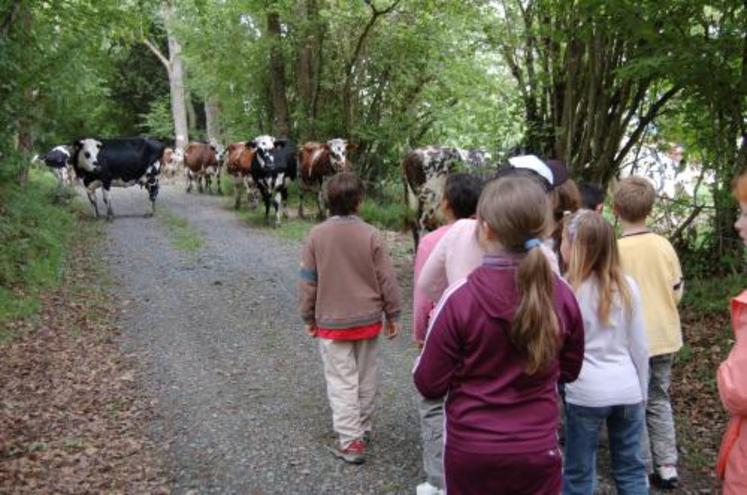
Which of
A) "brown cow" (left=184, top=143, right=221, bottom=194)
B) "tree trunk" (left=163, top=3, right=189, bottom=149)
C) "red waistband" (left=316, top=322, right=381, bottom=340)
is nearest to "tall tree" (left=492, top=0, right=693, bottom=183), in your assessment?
"red waistband" (left=316, top=322, right=381, bottom=340)

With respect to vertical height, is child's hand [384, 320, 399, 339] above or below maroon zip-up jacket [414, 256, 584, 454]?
below

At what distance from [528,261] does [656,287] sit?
219cm

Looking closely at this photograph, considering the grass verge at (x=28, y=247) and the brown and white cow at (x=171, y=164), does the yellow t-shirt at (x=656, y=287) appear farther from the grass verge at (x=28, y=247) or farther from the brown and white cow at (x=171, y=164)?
the brown and white cow at (x=171, y=164)

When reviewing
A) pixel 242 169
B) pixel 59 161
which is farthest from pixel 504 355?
pixel 59 161

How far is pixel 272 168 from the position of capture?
16.1 metres

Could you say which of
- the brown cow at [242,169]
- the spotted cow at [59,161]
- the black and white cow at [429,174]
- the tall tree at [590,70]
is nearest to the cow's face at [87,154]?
the brown cow at [242,169]

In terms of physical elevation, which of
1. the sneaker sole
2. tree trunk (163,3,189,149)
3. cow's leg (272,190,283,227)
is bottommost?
the sneaker sole

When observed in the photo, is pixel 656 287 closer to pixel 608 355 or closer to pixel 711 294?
pixel 608 355

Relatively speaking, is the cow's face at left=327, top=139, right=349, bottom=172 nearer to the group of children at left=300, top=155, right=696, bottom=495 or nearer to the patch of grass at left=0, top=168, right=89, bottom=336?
the patch of grass at left=0, top=168, right=89, bottom=336

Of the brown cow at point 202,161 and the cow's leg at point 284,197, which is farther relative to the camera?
the brown cow at point 202,161

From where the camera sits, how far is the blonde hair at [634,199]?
4438 mm

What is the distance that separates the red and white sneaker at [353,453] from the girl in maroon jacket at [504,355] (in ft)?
7.57

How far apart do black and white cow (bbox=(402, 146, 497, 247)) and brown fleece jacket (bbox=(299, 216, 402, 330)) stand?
5.73 m

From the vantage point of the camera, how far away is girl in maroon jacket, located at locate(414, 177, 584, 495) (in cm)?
270
